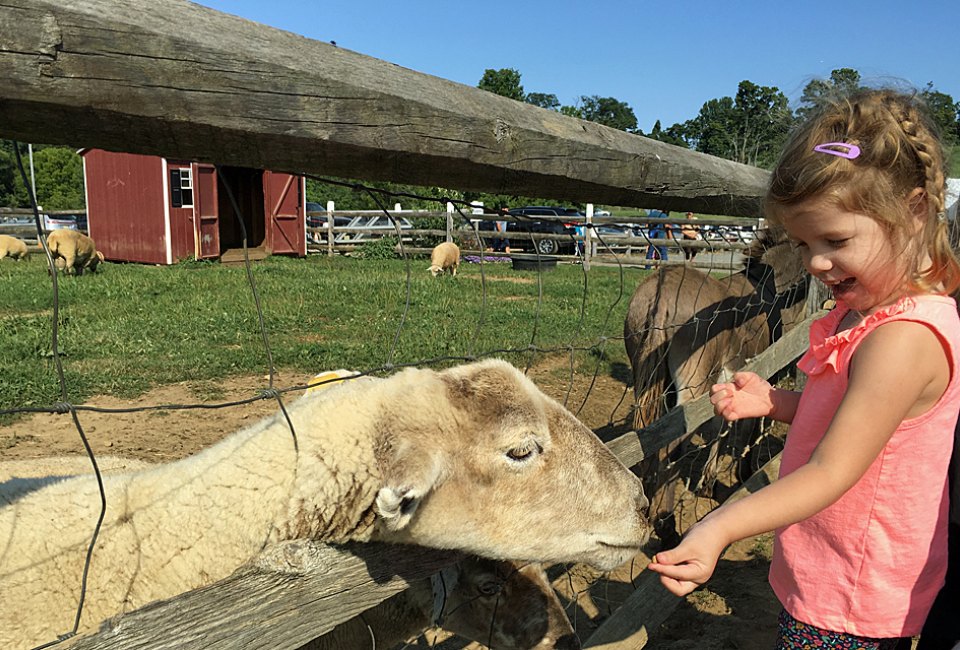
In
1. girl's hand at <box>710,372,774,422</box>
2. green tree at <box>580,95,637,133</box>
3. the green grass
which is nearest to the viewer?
girl's hand at <box>710,372,774,422</box>

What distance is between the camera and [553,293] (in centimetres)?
1345

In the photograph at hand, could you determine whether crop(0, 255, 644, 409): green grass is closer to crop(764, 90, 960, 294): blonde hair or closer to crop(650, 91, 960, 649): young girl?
crop(650, 91, 960, 649): young girl

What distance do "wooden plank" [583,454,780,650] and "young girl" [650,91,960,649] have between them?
3.24 feet

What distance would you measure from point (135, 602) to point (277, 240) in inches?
897

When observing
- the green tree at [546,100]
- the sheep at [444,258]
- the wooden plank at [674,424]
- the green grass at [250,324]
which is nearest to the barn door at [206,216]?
the green grass at [250,324]

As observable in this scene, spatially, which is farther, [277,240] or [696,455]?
[277,240]

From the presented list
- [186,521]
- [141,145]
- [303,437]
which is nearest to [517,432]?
[303,437]

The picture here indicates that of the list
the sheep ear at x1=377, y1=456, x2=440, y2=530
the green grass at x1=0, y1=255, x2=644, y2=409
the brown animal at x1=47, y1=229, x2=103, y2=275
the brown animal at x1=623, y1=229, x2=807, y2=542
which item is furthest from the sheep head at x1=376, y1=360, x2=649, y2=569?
the brown animal at x1=47, y1=229, x2=103, y2=275

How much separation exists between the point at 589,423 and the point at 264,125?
5.32m

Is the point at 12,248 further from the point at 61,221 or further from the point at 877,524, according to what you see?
the point at 877,524

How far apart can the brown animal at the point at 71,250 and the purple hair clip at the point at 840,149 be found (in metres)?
17.6

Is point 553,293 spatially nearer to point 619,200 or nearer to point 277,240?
point 619,200

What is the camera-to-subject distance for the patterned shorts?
177 centimetres

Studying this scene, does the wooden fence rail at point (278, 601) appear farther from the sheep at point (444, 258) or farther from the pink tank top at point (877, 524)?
the sheep at point (444, 258)
